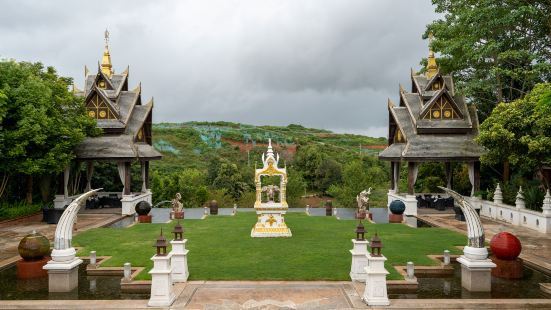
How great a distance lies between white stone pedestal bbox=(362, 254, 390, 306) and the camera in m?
9.30

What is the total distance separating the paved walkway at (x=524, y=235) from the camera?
13224 millimetres

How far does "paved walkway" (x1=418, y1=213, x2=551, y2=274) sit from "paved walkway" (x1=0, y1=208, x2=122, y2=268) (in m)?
15.5

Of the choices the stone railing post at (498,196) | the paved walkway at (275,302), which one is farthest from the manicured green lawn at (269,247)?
the stone railing post at (498,196)

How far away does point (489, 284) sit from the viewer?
10453 mm

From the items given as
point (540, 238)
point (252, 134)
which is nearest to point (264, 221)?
point (540, 238)

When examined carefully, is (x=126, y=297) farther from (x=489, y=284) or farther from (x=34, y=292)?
(x=489, y=284)

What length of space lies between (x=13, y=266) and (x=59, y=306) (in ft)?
16.3

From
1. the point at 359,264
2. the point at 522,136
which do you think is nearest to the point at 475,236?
the point at 359,264

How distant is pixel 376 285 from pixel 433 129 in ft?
58.5

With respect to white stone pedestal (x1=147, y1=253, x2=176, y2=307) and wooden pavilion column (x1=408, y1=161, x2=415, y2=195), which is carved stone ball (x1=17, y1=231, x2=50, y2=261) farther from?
wooden pavilion column (x1=408, y1=161, x2=415, y2=195)

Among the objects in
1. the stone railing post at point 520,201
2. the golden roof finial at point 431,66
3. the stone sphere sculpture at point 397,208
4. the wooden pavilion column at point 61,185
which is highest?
the golden roof finial at point 431,66

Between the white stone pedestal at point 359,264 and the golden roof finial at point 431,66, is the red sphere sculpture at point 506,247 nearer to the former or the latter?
the white stone pedestal at point 359,264

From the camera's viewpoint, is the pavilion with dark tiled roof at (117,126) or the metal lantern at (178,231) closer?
the metal lantern at (178,231)

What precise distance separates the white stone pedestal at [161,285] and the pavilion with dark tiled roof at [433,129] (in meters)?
17.4
